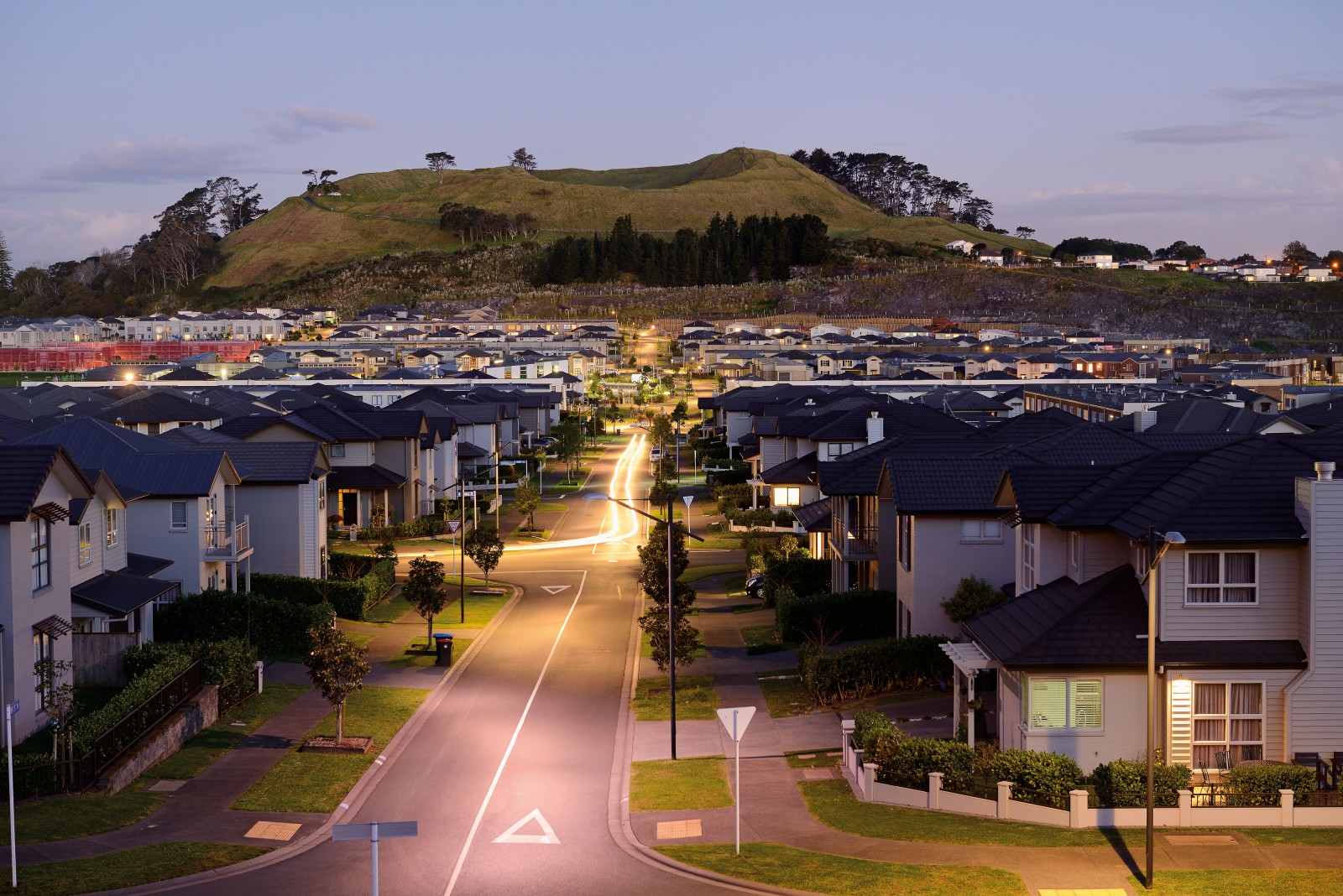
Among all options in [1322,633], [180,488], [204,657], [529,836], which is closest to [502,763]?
[529,836]

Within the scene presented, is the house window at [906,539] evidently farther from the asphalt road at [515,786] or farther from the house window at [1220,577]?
the house window at [1220,577]

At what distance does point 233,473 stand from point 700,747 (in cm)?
2098

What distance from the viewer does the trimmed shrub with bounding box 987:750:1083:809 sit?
75.5 ft

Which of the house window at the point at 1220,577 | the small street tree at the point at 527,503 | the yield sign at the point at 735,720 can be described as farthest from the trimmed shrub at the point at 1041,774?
the small street tree at the point at 527,503

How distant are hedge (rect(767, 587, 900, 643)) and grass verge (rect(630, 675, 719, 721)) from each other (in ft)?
11.7

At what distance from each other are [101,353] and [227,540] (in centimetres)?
15932

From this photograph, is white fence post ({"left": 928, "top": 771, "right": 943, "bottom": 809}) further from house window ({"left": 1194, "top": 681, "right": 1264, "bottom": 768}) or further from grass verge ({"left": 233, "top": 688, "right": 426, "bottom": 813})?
grass verge ({"left": 233, "top": 688, "right": 426, "bottom": 813})

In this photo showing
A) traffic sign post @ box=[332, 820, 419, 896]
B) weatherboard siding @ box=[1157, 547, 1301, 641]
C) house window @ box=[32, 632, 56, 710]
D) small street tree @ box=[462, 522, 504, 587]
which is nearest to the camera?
traffic sign post @ box=[332, 820, 419, 896]

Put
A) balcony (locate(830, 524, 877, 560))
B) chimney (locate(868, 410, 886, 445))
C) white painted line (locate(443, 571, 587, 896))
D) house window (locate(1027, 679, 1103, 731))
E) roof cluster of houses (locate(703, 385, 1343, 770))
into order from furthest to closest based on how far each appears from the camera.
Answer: chimney (locate(868, 410, 886, 445)) → balcony (locate(830, 524, 877, 560)) → house window (locate(1027, 679, 1103, 731)) → roof cluster of houses (locate(703, 385, 1343, 770)) → white painted line (locate(443, 571, 587, 896))

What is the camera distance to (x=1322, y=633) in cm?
2403

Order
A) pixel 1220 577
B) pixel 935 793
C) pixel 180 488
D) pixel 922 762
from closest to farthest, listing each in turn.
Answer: pixel 935 793
pixel 922 762
pixel 1220 577
pixel 180 488

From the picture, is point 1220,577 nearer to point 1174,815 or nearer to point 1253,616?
point 1253,616

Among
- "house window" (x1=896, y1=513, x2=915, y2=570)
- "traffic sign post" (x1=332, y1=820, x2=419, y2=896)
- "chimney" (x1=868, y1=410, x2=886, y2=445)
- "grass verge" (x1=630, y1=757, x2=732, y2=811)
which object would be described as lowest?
"grass verge" (x1=630, y1=757, x2=732, y2=811)

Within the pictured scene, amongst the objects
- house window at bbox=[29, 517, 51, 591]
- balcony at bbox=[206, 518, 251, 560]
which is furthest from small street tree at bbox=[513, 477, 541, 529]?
house window at bbox=[29, 517, 51, 591]
